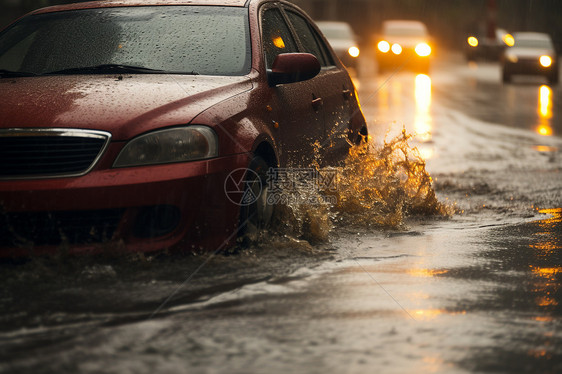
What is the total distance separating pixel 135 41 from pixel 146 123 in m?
1.34

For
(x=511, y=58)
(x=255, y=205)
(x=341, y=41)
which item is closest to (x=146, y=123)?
(x=255, y=205)

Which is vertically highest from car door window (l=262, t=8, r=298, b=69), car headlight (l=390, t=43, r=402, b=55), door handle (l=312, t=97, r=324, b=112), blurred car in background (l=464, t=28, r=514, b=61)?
car door window (l=262, t=8, r=298, b=69)

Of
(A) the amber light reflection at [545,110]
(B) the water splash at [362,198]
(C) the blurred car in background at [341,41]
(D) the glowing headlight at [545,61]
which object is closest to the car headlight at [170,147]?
(B) the water splash at [362,198]

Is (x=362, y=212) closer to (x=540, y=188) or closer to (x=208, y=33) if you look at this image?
(x=208, y=33)

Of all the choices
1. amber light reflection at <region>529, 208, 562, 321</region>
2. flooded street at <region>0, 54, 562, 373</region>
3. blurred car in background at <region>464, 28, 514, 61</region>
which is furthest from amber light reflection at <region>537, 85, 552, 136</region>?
blurred car in background at <region>464, 28, 514, 61</region>

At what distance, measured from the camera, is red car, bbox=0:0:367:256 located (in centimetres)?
505

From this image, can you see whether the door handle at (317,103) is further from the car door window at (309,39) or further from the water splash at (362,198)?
the car door window at (309,39)

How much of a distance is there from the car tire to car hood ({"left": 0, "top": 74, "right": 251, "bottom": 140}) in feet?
1.48

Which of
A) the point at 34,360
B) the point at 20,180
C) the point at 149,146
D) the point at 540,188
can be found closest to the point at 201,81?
the point at 149,146

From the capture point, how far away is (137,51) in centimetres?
628

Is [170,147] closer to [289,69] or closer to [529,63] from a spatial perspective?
[289,69]

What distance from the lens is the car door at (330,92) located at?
719 cm

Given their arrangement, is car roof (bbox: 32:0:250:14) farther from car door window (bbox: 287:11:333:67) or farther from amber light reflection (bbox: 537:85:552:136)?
amber light reflection (bbox: 537:85:552:136)

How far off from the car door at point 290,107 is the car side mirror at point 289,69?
0.08 meters
